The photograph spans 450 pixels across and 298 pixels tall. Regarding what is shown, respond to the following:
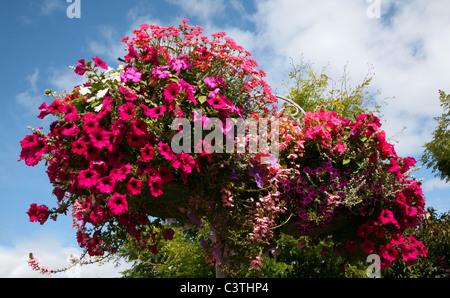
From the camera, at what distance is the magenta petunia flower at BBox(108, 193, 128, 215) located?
315 cm

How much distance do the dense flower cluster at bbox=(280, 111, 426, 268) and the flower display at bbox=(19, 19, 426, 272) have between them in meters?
0.01

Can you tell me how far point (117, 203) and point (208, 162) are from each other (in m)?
0.90

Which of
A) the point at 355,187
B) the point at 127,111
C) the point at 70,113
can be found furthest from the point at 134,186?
the point at 355,187

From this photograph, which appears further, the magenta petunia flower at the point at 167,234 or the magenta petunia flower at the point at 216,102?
the magenta petunia flower at the point at 167,234

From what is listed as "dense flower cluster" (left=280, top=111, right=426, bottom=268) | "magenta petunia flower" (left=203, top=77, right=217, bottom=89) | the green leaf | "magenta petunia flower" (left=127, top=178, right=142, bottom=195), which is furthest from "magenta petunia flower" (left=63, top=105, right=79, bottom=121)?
"dense flower cluster" (left=280, top=111, right=426, bottom=268)

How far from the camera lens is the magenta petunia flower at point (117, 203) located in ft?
10.3

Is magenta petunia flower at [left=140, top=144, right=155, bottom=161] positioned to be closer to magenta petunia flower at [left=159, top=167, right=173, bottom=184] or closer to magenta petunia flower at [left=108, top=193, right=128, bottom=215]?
magenta petunia flower at [left=159, top=167, right=173, bottom=184]

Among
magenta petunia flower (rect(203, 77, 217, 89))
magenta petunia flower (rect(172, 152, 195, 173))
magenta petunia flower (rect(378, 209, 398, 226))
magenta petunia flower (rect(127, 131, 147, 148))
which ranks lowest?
magenta petunia flower (rect(378, 209, 398, 226))

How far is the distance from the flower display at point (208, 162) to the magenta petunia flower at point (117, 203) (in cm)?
1

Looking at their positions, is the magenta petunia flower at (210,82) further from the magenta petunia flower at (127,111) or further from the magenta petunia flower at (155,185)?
the magenta petunia flower at (155,185)

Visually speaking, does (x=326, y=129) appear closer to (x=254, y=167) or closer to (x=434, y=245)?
(x=254, y=167)

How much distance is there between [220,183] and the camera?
3.73 meters

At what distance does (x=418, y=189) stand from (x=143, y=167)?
327cm

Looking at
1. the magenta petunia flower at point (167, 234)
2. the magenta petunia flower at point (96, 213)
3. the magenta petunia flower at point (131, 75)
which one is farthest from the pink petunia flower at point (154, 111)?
the magenta petunia flower at point (167, 234)
